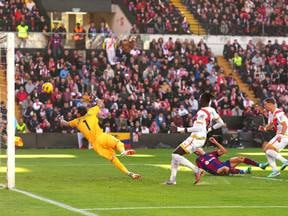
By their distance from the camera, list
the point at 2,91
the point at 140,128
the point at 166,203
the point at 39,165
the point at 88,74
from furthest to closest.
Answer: the point at 88,74 → the point at 140,128 → the point at 39,165 → the point at 2,91 → the point at 166,203

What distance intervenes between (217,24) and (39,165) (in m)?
28.4

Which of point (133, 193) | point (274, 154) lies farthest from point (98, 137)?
point (274, 154)

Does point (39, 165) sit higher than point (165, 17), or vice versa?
point (165, 17)

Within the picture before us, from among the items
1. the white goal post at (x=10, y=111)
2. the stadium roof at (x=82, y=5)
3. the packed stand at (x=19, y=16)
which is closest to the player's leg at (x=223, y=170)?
the white goal post at (x=10, y=111)

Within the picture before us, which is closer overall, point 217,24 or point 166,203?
point 166,203

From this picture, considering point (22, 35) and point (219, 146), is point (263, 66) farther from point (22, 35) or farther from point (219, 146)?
point (219, 146)

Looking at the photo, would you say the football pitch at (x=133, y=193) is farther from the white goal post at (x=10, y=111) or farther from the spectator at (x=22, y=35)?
the spectator at (x=22, y=35)

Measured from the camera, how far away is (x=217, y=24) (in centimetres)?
5516

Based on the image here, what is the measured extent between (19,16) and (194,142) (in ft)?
94.6

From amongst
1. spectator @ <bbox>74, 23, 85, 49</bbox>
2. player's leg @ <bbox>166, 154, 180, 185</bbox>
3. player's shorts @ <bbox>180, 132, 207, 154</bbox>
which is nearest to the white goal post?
player's leg @ <bbox>166, 154, 180, 185</bbox>

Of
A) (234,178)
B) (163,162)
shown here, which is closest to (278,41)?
(163,162)

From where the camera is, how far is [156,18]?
5303 cm

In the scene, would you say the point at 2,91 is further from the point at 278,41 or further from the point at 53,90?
the point at 278,41

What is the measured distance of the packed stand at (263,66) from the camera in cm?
4969
